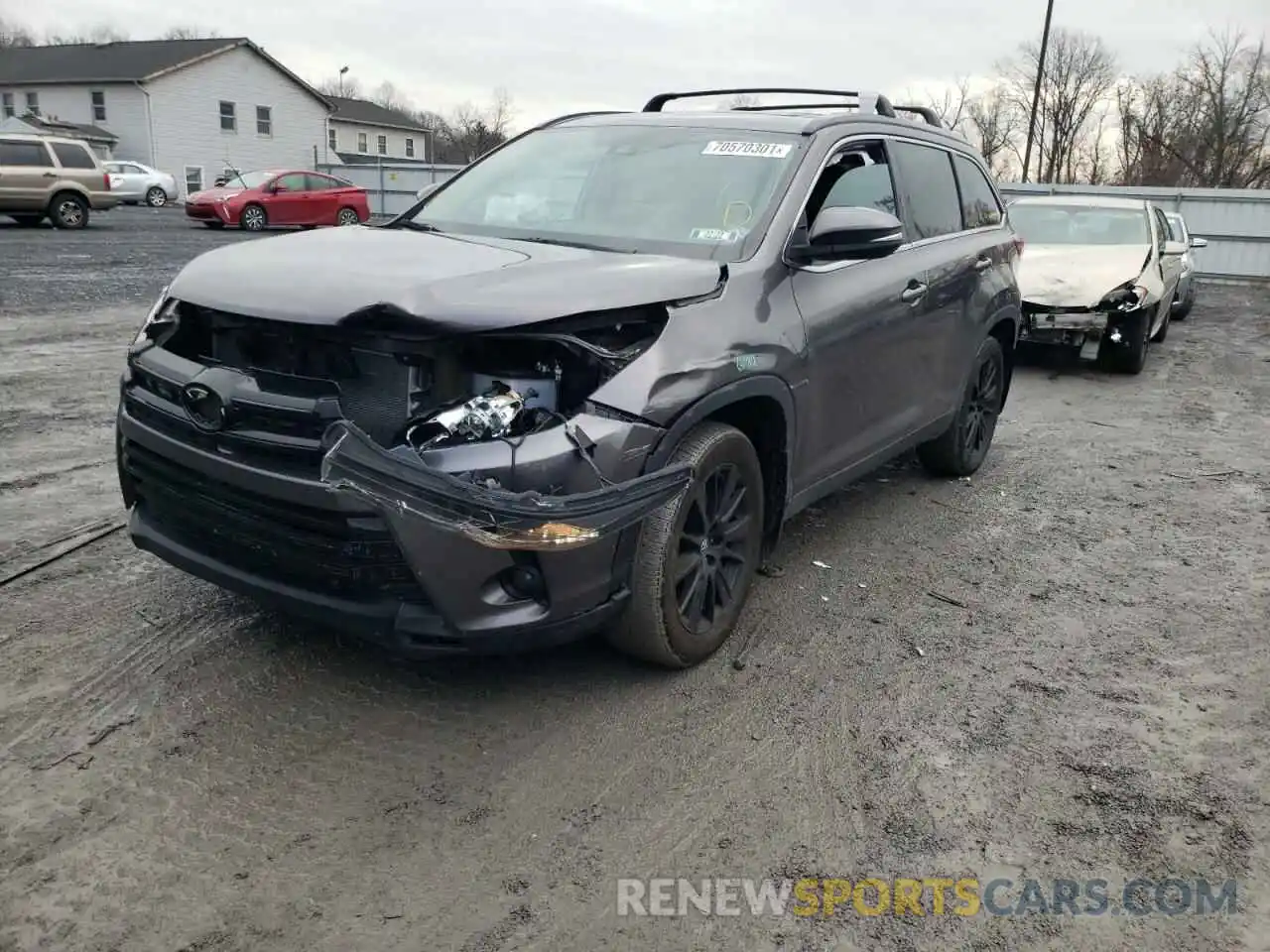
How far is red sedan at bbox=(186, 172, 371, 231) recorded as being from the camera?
80.7 feet

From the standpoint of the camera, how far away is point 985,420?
20.7 ft

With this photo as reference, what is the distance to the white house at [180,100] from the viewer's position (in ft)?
135

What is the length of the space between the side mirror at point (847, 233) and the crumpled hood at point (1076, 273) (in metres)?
6.32

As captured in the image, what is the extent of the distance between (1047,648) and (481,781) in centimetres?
232

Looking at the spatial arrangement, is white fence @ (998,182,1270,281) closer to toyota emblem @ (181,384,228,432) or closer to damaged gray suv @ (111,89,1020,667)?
damaged gray suv @ (111,89,1020,667)

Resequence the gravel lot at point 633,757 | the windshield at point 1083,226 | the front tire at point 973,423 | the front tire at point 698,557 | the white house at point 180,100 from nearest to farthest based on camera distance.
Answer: the gravel lot at point 633,757, the front tire at point 698,557, the front tire at point 973,423, the windshield at point 1083,226, the white house at point 180,100

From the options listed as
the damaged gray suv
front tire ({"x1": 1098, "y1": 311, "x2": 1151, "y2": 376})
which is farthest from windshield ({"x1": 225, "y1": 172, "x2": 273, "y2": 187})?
the damaged gray suv

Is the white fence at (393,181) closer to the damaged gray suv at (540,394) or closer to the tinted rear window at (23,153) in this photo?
the tinted rear window at (23,153)

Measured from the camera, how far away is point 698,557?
3.54 metres

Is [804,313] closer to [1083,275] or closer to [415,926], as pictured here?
[415,926]

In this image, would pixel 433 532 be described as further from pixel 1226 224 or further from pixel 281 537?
pixel 1226 224

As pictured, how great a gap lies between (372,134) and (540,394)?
6128 cm

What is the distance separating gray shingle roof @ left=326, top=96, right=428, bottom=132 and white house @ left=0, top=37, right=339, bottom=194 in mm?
10422

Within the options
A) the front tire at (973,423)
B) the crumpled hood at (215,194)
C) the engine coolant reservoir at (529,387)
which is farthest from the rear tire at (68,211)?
the engine coolant reservoir at (529,387)
